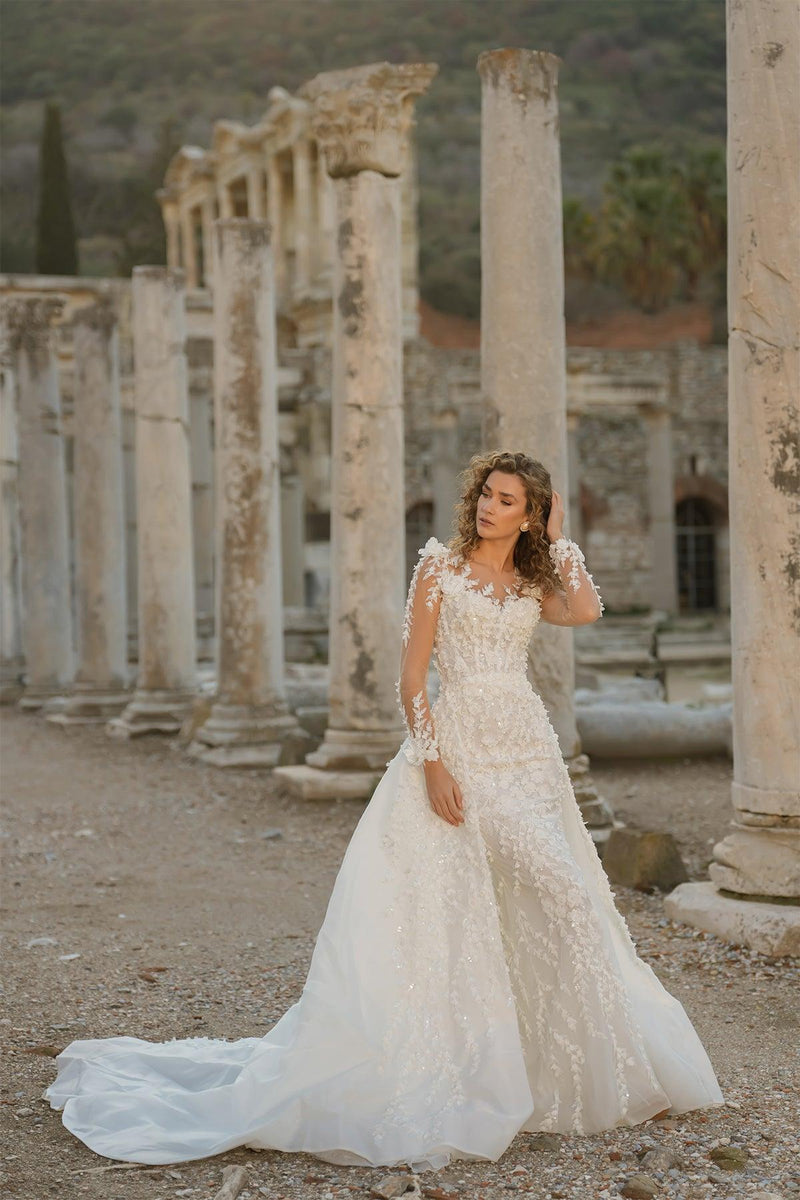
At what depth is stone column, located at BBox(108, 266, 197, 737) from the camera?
15000 millimetres

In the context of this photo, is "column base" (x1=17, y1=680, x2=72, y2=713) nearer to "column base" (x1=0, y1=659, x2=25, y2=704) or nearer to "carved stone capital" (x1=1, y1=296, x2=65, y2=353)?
"column base" (x1=0, y1=659, x2=25, y2=704)

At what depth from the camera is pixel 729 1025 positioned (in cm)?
564

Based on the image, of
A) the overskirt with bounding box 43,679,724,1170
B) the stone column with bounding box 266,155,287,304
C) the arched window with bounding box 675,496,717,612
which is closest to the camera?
the overskirt with bounding box 43,679,724,1170

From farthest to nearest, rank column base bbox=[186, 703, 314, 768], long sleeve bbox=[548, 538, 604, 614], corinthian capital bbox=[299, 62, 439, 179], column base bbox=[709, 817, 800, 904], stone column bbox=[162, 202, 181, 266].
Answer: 1. stone column bbox=[162, 202, 181, 266]
2. column base bbox=[186, 703, 314, 768]
3. corinthian capital bbox=[299, 62, 439, 179]
4. column base bbox=[709, 817, 800, 904]
5. long sleeve bbox=[548, 538, 604, 614]

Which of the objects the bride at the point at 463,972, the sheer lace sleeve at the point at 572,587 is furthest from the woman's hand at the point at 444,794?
the sheer lace sleeve at the point at 572,587

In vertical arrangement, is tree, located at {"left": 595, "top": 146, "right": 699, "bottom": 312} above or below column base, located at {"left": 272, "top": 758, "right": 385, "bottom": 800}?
above

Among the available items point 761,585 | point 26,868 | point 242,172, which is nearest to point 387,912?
point 761,585

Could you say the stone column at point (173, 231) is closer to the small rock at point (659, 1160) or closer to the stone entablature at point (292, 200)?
the stone entablature at point (292, 200)

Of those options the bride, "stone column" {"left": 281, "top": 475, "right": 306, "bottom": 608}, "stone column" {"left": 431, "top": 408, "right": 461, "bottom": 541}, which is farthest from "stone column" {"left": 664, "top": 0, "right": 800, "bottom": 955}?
"stone column" {"left": 431, "top": 408, "right": 461, "bottom": 541}

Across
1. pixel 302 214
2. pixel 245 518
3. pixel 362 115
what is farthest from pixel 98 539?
pixel 302 214

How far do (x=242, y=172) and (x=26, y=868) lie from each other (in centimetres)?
4031

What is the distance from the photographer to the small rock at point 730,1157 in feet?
13.9

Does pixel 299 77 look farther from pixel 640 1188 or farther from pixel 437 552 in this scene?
pixel 640 1188

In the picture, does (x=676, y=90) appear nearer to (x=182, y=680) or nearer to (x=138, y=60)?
(x=138, y=60)
